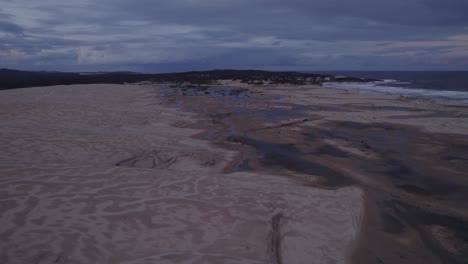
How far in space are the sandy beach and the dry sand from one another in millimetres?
24

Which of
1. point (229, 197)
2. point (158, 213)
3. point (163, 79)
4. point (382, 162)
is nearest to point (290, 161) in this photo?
point (382, 162)

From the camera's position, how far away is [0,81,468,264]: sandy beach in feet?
15.8

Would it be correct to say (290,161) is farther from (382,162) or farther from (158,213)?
(158,213)

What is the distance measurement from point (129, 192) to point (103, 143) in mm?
4639

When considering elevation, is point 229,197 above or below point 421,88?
below

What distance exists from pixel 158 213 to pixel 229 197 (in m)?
1.44

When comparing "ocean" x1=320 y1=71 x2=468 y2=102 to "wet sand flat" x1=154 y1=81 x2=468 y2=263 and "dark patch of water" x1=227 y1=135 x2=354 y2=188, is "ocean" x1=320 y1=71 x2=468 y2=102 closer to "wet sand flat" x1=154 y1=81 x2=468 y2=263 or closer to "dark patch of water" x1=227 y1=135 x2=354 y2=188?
"wet sand flat" x1=154 y1=81 x2=468 y2=263

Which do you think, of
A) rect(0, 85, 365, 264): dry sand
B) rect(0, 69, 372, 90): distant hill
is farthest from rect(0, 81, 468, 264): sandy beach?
rect(0, 69, 372, 90): distant hill

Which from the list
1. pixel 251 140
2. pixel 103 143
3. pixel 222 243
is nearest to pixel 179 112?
pixel 251 140

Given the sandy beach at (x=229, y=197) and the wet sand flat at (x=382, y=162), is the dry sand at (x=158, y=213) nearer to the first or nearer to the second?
the sandy beach at (x=229, y=197)

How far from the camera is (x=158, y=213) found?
222 inches

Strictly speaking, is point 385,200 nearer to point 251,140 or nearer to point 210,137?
point 251,140

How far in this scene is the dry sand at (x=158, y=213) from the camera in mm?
4555

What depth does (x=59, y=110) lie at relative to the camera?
18.6 m
